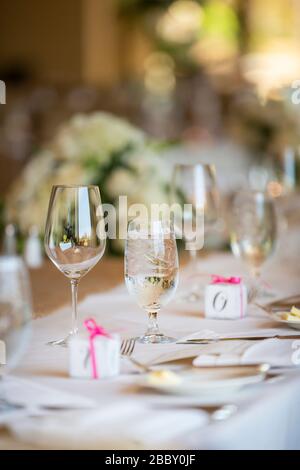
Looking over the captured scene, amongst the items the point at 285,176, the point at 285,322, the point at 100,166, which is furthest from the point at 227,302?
the point at 285,176

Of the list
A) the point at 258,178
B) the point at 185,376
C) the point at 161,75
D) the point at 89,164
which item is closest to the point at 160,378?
the point at 185,376

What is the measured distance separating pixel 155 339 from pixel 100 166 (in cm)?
84

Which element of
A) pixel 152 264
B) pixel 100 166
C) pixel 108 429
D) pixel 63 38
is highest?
pixel 63 38

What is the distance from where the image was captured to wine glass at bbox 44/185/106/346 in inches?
34.6

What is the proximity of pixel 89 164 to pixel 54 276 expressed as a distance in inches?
12.8

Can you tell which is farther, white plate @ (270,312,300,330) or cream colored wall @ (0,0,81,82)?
cream colored wall @ (0,0,81,82)

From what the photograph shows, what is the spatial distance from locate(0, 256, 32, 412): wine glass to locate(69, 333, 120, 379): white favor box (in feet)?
0.34

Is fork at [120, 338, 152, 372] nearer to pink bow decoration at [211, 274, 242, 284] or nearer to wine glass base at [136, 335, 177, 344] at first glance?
wine glass base at [136, 335, 177, 344]

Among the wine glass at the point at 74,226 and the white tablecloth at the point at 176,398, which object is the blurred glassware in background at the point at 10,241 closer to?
the white tablecloth at the point at 176,398

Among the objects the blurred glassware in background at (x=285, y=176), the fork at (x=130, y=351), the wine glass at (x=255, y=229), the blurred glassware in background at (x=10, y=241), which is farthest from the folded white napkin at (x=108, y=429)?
the blurred glassware in background at (x=285, y=176)

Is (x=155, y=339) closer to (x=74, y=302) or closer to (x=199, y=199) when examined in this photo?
(x=74, y=302)

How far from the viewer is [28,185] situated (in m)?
1.74

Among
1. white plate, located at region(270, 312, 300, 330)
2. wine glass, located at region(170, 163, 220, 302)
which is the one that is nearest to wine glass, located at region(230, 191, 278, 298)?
wine glass, located at region(170, 163, 220, 302)

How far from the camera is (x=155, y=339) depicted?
2.90 ft
